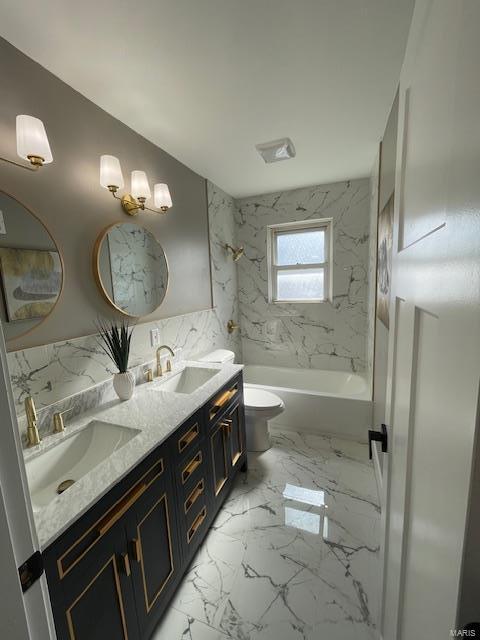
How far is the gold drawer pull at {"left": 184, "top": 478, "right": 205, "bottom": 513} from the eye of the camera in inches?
51.7

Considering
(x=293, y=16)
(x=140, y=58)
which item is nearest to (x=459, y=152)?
(x=293, y=16)

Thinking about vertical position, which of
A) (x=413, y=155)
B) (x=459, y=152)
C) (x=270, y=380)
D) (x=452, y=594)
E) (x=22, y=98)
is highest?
(x=22, y=98)

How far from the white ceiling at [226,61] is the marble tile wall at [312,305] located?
3.21ft

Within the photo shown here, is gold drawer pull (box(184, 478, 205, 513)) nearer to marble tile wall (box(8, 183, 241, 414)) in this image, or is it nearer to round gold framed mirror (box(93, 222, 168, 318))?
marble tile wall (box(8, 183, 241, 414))

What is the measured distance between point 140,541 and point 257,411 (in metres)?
1.30

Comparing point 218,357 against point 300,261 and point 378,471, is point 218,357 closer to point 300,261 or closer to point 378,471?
point 378,471

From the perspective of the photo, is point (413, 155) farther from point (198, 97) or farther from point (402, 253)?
point (198, 97)

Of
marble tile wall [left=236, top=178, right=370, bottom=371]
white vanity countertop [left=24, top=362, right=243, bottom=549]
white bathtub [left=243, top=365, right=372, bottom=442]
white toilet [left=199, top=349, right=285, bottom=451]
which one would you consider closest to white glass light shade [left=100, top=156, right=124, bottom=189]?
white vanity countertop [left=24, top=362, right=243, bottom=549]

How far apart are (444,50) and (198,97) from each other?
56.2 inches

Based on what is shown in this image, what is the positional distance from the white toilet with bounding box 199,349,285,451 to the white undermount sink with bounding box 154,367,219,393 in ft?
0.71

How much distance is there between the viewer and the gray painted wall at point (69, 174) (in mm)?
1137

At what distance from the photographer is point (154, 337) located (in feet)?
→ 6.25

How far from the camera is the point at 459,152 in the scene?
39 cm

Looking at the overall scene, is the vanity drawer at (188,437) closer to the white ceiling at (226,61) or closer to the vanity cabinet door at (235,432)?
the vanity cabinet door at (235,432)
